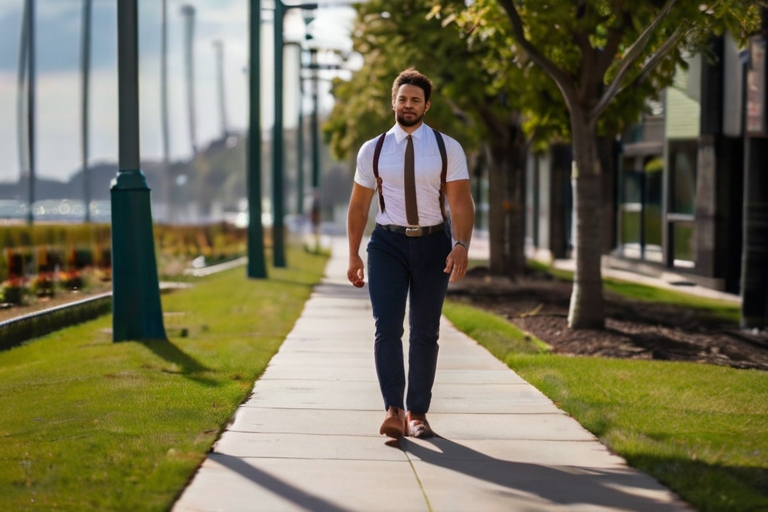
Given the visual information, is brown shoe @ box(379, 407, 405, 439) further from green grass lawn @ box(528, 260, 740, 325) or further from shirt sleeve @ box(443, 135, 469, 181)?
green grass lawn @ box(528, 260, 740, 325)

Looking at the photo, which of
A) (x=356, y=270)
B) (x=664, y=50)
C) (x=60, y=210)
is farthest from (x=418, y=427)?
(x=60, y=210)

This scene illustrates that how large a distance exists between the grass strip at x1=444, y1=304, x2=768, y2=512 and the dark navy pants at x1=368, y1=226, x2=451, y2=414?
3.63ft

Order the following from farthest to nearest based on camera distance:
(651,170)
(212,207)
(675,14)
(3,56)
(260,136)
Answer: (212,207), (651,170), (260,136), (3,56), (675,14)

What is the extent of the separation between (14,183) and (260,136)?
191 inches

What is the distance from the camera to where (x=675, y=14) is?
12094 mm

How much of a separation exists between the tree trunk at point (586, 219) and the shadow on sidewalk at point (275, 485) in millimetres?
7293

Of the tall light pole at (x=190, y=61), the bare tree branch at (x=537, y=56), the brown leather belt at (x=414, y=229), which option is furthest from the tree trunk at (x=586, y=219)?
the tall light pole at (x=190, y=61)

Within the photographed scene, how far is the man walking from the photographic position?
22.3 feet

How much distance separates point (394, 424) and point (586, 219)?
6.60 m

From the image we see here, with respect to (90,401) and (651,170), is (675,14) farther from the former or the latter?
(651,170)

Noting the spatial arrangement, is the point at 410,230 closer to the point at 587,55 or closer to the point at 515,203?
the point at 587,55

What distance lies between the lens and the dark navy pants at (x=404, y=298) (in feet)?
22.5

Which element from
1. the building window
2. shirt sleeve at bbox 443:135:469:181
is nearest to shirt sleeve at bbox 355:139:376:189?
shirt sleeve at bbox 443:135:469:181

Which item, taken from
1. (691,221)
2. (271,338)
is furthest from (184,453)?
(691,221)
